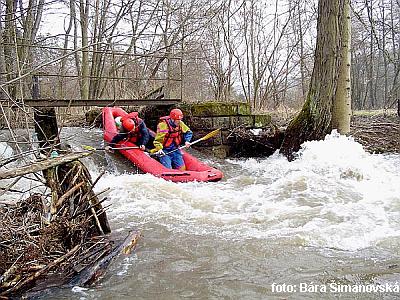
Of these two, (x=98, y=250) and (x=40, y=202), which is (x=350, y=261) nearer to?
(x=98, y=250)

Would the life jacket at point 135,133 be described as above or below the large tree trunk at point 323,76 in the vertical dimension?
below

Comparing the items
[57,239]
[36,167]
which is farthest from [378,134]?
[36,167]

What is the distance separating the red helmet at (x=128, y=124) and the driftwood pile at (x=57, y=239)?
509 centimetres

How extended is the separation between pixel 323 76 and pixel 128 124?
14.1 ft

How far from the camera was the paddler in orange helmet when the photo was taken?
927 centimetres

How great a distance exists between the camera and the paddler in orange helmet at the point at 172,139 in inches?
365

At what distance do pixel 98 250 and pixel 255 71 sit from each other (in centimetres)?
1396

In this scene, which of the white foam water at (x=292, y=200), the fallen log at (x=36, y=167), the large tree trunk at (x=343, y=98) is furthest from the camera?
the large tree trunk at (x=343, y=98)

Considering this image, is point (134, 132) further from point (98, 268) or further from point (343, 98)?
point (98, 268)

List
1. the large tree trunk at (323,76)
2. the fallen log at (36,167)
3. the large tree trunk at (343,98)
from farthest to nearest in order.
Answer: the large tree trunk at (343,98) → the large tree trunk at (323,76) → the fallen log at (36,167)

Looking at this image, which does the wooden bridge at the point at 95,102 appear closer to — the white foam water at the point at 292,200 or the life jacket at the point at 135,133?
the life jacket at the point at 135,133

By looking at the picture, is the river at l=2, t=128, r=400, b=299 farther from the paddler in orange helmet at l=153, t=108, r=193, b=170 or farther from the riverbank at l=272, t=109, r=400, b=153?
the riverbank at l=272, t=109, r=400, b=153

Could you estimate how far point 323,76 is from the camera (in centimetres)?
1003

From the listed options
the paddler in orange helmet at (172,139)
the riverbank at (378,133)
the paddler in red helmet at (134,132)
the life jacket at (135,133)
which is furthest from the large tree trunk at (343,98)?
the life jacket at (135,133)
